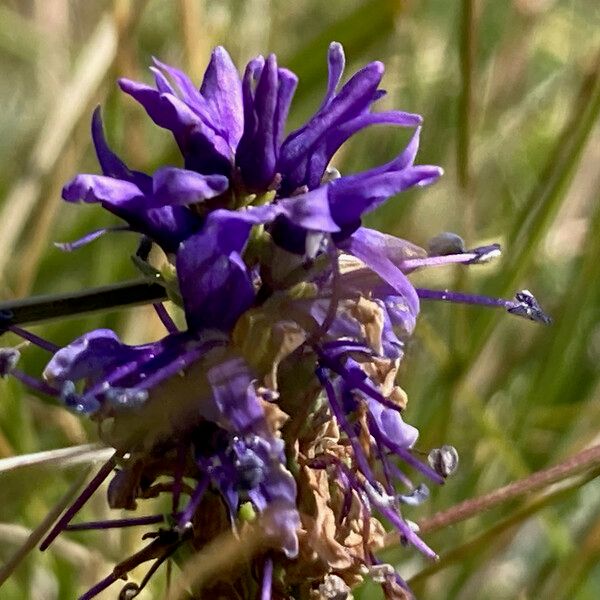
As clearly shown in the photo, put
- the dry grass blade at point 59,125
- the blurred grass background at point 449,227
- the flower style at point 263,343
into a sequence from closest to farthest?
the flower style at point 263,343 → the blurred grass background at point 449,227 → the dry grass blade at point 59,125

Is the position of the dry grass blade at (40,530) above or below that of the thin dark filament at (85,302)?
below

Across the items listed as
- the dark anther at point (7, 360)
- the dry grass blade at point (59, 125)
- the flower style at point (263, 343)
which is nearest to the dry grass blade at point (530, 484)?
the flower style at point (263, 343)

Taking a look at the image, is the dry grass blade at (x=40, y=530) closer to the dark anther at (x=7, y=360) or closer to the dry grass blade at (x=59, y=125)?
the dark anther at (x=7, y=360)

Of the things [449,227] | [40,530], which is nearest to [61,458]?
[40,530]

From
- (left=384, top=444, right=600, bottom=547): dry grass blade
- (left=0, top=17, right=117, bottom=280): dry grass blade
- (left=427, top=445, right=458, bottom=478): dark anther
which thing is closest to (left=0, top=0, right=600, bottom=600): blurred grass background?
(left=0, top=17, right=117, bottom=280): dry grass blade

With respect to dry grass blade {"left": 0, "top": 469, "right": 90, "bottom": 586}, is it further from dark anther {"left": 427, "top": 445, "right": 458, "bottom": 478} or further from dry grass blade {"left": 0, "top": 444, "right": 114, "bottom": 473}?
dark anther {"left": 427, "top": 445, "right": 458, "bottom": 478}

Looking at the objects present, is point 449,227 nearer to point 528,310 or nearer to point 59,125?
point 59,125
